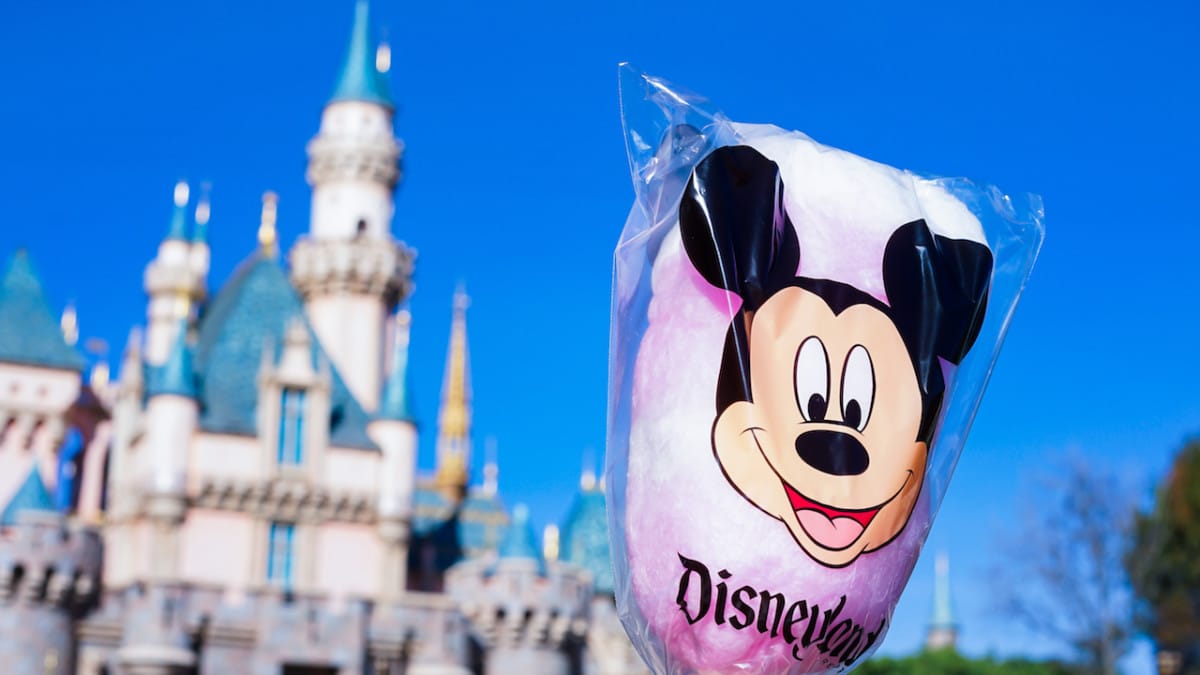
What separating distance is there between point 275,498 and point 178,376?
8.21ft

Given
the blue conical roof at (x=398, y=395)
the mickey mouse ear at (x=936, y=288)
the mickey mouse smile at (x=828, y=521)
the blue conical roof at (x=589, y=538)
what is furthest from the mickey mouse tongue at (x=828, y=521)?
the blue conical roof at (x=589, y=538)

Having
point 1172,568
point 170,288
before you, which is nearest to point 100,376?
point 170,288

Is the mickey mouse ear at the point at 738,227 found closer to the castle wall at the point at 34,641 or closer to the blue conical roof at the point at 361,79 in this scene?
the castle wall at the point at 34,641

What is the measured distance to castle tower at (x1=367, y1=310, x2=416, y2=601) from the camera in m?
26.5

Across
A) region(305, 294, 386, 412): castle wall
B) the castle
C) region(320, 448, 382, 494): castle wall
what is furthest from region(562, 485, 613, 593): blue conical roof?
region(320, 448, 382, 494): castle wall

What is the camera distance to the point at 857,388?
4512 mm

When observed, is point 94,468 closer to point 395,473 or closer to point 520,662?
point 395,473

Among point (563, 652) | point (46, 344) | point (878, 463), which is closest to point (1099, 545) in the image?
point (563, 652)

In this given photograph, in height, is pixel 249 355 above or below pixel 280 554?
above

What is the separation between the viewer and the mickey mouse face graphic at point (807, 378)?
4.45 m

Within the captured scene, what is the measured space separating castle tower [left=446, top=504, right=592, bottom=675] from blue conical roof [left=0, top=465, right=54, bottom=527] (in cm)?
644

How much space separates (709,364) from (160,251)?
30081mm

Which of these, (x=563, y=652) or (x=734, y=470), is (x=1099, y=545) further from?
(x=734, y=470)

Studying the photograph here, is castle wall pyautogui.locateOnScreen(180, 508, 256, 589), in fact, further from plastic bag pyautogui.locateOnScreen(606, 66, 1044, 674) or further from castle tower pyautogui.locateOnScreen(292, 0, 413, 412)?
plastic bag pyautogui.locateOnScreen(606, 66, 1044, 674)
